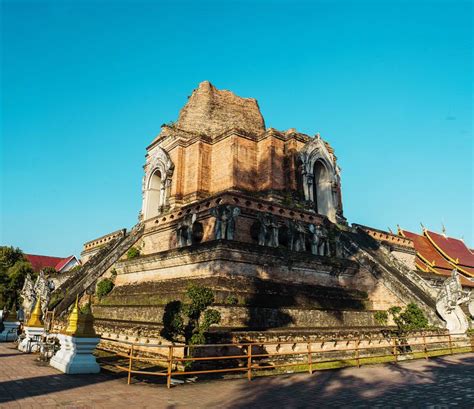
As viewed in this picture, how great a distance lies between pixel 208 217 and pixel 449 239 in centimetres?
2569

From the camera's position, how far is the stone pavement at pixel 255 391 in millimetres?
6223

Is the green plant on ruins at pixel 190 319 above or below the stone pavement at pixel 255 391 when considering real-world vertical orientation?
above

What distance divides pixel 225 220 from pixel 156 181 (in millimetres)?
10287

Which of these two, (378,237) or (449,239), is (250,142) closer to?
(378,237)

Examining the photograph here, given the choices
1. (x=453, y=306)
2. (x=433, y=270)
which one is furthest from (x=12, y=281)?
(x=433, y=270)

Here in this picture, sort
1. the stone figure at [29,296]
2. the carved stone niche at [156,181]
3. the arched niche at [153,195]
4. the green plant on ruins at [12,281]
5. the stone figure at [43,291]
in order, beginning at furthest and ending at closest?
the green plant on ruins at [12,281], the arched niche at [153,195], the carved stone niche at [156,181], the stone figure at [29,296], the stone figure at [43,291]

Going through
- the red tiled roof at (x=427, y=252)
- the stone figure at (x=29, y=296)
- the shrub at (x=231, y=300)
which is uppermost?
the red tiled roof at (x=427, y=252)

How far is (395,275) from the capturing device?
15.9 m

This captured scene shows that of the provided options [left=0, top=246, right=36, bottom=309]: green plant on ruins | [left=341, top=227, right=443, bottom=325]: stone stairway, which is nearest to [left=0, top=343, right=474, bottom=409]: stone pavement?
[left=341, top=227, right=443, bottom=325]: stone stairway

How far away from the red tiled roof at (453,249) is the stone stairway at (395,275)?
12.7m

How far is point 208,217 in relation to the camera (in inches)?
607

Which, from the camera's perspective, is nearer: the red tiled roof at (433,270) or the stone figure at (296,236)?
the stone figure at (296,236)

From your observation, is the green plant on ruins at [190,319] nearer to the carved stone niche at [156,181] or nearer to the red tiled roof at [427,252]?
the carved stone niche at [156,181]

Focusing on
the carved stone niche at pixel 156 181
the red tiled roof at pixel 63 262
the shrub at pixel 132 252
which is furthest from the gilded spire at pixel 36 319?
the red tiled roof at pixel 63 262
